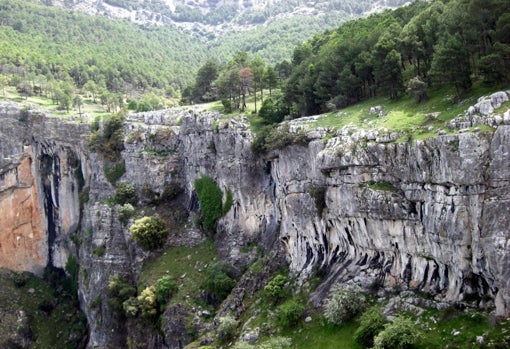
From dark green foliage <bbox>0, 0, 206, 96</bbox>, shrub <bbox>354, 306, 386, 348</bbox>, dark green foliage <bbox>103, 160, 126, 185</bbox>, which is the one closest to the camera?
shrub <bbox>354, 306, 386, 348</bbox>

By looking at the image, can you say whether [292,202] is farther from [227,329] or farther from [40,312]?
[40,312]

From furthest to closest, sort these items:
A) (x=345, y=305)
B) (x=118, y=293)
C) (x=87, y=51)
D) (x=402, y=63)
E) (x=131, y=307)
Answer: (x=87, y=51) < (x=118, y=293) < (x=402, y=63) < (x=131, y=307) < (x=345, y=305)

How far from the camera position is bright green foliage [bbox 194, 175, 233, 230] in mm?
48938

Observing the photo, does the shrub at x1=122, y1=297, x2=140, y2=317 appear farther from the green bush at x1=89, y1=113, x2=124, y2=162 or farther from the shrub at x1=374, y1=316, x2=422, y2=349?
the shrub at x1=374, y1=316, x2=422, y2=349

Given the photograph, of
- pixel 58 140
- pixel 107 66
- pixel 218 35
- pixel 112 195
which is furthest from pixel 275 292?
pixel 218 35

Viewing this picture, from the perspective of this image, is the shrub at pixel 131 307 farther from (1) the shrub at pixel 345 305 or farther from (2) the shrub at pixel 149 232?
(1) the shrub at pixel 345 305

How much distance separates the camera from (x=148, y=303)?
4438 centimetres

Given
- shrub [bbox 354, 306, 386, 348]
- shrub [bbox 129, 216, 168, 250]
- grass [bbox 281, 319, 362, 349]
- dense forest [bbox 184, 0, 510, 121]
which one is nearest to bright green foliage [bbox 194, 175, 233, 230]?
shrub [bbox 129, 216, 168, 250]

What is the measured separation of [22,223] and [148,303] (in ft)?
105

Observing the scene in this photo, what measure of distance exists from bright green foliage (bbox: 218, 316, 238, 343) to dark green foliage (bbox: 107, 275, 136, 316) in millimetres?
15709

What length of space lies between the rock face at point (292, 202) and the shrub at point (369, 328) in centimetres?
303

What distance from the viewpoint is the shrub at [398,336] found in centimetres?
2605

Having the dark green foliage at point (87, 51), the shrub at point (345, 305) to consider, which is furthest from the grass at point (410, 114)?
the dark green foliage at point (87, 51)

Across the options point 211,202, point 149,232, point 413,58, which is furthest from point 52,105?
point 413,58
